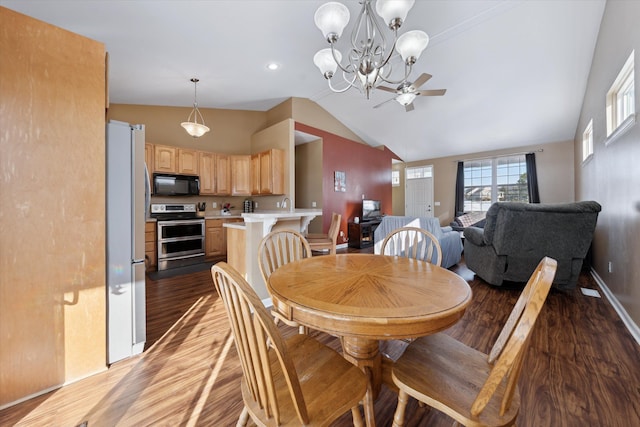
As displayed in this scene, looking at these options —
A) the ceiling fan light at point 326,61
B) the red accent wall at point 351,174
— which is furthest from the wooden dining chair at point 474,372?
the red accent wall at point 351,174

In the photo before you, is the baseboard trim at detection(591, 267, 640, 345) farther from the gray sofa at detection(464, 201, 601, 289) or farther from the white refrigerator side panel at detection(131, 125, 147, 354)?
the white refrigerator side panel at detection(131, 125, 147, 354)

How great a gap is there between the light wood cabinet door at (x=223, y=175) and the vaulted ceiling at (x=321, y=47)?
43.2 inches

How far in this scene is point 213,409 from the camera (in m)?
1.31

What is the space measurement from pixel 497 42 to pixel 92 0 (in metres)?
4.72

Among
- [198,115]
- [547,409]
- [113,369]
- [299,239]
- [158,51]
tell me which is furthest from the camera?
[198,115]

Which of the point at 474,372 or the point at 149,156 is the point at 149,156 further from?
the point at 474,372

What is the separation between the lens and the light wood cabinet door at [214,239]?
181 inches

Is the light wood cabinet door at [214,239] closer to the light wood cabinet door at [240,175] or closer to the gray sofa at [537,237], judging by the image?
the light wood cabinet door at [240,175]

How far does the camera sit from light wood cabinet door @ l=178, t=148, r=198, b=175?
4547 millimetres

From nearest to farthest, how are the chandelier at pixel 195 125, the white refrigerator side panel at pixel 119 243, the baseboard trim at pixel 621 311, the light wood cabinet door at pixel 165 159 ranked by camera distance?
the white refrigerator side panel at pixel 119 243
the baseboard trim at pixel 621 311
the chandelier at pixel 195 125
the light wood cabinet door at pixel 165 159

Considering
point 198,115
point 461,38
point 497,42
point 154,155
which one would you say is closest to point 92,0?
point 154,155

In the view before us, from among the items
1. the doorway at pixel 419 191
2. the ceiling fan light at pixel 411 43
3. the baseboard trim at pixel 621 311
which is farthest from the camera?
the doorway at pixel 419 191

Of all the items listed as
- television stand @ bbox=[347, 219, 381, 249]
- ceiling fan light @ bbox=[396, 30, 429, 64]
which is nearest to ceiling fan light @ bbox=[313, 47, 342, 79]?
ceiling fan light @ bbox=[396, 30, 429, 64]

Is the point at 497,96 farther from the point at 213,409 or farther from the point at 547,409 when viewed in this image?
the point at 213,409
